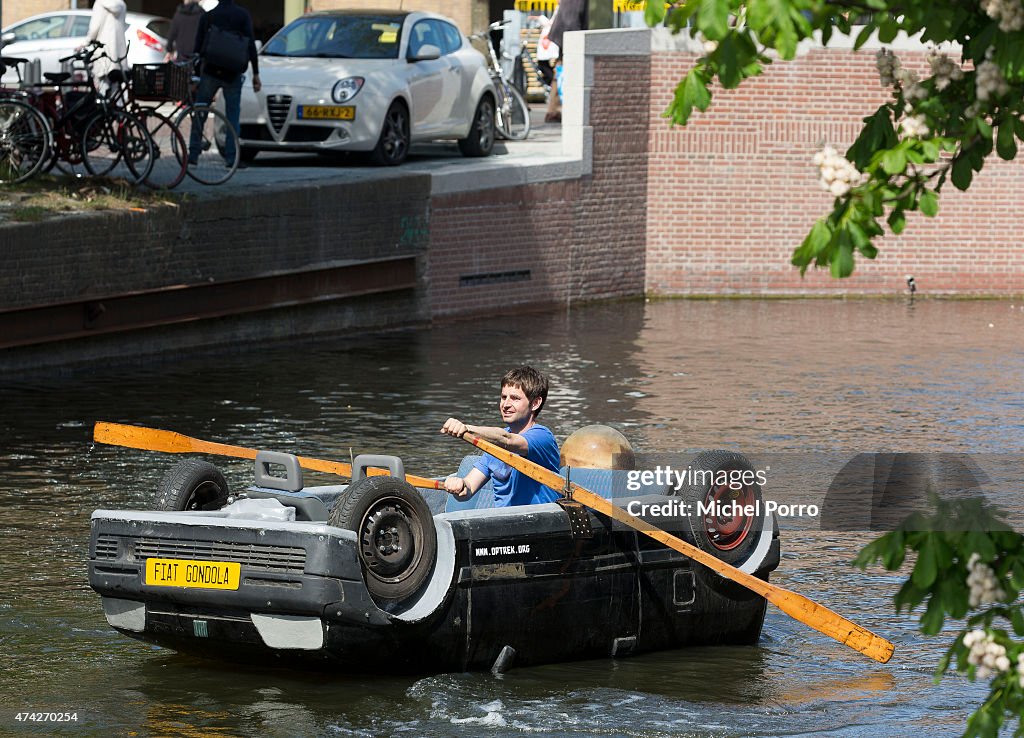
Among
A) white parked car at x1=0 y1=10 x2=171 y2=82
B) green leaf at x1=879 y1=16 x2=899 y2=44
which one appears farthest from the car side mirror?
green leaf at x1=879 y1=16 x2=899 y2=44

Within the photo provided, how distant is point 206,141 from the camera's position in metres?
19.8

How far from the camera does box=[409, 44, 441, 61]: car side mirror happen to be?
2298 centimetres

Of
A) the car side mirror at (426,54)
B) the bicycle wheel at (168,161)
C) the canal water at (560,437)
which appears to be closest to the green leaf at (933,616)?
the canal water at (560,437)

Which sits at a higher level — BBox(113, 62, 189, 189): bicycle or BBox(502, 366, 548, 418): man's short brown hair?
BBox(113, 62, 189, 189): bicycle

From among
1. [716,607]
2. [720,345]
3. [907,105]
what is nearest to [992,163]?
[720,345]

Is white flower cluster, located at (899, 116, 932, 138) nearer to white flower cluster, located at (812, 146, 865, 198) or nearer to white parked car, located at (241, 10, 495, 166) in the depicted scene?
white flower cluster, located at (812, 146, 865, 198)

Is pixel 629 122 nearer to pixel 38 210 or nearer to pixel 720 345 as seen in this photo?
pixel 720 345

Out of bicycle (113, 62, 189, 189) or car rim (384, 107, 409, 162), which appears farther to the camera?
car rim (384, 107, 409, 162)

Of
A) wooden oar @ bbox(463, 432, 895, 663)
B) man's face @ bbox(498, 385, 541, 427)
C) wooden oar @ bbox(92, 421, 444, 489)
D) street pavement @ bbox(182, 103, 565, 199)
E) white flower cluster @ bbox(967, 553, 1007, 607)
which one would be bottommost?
wooden oar @ bbox(463, 432, 895, 663)

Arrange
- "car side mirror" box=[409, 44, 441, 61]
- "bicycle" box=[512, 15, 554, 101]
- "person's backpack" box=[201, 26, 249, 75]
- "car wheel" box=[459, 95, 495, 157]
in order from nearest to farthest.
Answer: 1. "person's backpack" box=[201, 26, 249, 75]
2. "car side mirror" box=[409, 44, 441, 61]
3. "car wheel" box=[459, 95, 495, 157]
4. "bicycle" box=[512, 15, 554, 101]

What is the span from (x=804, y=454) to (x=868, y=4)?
11.0 meters

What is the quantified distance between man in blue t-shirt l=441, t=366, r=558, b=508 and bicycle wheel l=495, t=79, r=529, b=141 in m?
17.5

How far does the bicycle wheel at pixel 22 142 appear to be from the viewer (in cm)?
1762

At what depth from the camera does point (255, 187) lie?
19.9 metres
